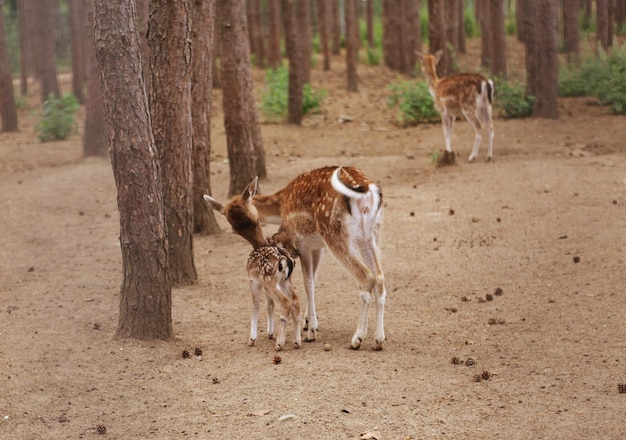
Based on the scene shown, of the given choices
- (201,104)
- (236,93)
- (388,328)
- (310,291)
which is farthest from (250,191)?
(236,93)

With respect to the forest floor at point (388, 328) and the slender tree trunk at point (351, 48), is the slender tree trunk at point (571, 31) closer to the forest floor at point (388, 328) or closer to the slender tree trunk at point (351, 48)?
the slender tree trunk at point (351, 48)

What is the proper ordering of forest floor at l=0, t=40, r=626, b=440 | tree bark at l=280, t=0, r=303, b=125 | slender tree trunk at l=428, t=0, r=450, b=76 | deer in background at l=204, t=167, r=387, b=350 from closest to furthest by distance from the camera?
forest floor at l=0, t=40, r=626, b=440 → deer in background at l=204, t=167, r=387, b=350 → tree bark at l=280, t=0, r=303, b=125 → slender tree trunk at l=428, t=0, r=450, b=76

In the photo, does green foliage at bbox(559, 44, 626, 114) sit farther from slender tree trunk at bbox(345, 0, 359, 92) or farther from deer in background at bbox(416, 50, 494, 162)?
slender tree trunk at bbox(345, 0, 359, 92)

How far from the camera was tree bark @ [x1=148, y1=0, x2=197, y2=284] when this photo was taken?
9172mm

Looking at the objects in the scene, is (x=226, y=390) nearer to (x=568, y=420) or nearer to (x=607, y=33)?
(x=568, y=420)

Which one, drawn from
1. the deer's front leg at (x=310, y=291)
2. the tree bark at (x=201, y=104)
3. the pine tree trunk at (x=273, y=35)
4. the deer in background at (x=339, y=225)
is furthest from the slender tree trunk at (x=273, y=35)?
the deer's front leg at (x=310, y=291)

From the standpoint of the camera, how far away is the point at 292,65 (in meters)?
20.4

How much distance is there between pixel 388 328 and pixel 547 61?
12368mm

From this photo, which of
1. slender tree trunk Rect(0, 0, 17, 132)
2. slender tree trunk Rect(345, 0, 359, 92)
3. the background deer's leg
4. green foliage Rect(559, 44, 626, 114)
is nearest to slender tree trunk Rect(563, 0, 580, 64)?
green foliage Rect(559, 44, 626, 114)

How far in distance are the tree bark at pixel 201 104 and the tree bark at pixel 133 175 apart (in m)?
3.56

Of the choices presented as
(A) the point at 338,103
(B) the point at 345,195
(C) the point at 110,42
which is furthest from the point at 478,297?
(A) the point at 338,103

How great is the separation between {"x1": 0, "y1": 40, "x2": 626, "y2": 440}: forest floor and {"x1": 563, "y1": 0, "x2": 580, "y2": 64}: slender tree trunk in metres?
8.30

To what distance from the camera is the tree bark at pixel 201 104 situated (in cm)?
1120

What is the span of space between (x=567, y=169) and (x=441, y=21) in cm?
782
